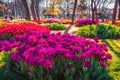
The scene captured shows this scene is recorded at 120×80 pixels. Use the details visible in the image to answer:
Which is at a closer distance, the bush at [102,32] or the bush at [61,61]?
the bush at [61,61]

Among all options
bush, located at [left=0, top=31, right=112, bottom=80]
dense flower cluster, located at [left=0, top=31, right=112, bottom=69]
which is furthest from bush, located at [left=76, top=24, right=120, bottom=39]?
bush, located at [left=0, top=31, right=112, bottom=80]

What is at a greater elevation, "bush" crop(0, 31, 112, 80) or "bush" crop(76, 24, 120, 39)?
"bush" crop(0, 31, 112, 80)

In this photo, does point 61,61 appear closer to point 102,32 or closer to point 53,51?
point 53,51

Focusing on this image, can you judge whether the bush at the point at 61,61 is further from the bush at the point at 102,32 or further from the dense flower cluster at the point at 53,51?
the bush at the point at 102,32

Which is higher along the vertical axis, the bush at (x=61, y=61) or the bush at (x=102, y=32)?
the bush at (x=61, y=61)

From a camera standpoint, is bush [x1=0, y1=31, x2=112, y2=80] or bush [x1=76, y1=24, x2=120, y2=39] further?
bush [x1=76, y1=24, x2=120, y2=39]

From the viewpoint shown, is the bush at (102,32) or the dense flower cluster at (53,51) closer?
the dense flower cluster at (53,51)

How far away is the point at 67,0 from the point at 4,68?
62379 mm

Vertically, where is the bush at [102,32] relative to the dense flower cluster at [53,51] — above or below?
below

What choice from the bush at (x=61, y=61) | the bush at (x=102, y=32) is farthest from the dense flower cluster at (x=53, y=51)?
the bush at (x=102, y=32)

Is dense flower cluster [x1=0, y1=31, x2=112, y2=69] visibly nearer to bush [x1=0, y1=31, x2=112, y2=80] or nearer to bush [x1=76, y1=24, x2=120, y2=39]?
bush [x1=0, y1=31, x2=112, y2=80]

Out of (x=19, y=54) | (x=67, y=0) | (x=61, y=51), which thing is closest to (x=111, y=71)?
(x=61, y=51)

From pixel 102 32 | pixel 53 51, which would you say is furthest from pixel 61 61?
pixel 102 32

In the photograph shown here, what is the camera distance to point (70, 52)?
17.4ft
